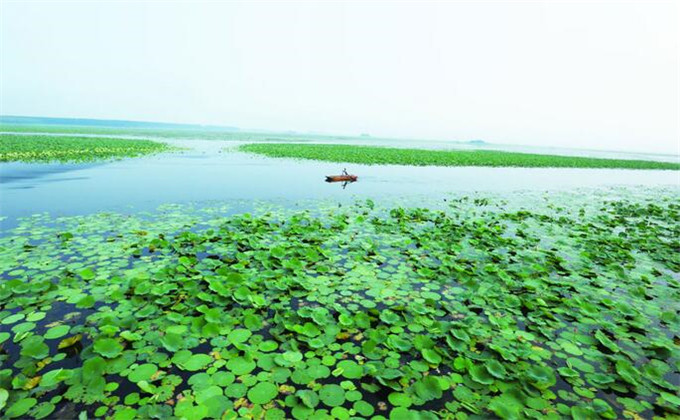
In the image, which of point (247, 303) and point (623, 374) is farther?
point (247, 303)

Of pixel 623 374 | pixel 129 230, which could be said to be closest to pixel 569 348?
pixel 623 374

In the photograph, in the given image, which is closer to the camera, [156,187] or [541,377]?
[541,377]

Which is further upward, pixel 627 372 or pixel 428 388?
pixel 627 372

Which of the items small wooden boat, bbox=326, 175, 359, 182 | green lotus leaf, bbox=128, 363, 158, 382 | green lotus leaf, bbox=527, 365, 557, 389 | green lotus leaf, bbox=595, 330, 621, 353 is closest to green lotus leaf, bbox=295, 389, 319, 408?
green lotus leaf, bbox=128, 363, 158, 382

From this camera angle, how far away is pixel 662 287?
561 centimetres

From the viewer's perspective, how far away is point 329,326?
13.1ft

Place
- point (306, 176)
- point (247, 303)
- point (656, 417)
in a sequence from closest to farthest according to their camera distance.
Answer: point (656, 417) → point (247, 303) → point (306, 176)

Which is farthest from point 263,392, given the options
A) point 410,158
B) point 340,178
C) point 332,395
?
point 410,158

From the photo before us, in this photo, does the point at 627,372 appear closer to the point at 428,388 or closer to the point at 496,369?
the point at 496,369

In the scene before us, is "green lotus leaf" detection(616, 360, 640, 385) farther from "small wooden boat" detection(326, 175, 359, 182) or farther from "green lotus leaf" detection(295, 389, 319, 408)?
"small wooden boat" detection(326, 175, 359, 182)

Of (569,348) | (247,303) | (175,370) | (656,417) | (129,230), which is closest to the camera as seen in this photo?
(656,417)

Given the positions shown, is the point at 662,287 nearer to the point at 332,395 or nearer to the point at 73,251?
the point at 332,395

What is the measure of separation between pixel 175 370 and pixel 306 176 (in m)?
16.7

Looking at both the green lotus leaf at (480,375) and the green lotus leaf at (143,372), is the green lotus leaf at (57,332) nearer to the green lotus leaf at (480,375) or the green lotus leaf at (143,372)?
the green lotus leaf at (143,372)
